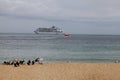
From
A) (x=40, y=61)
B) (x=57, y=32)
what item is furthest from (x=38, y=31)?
(x=40, y=61)

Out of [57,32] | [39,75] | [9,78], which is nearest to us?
[9,78]

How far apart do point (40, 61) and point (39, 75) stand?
894 centimetres

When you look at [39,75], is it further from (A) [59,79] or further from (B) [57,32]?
(B) [57,32]

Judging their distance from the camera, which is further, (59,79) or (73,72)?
(73,72)

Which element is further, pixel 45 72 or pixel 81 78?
pixel 45 72

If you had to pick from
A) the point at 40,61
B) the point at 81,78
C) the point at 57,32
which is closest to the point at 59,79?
the point at 81,78

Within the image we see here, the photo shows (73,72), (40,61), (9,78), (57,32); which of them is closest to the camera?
(9,78)

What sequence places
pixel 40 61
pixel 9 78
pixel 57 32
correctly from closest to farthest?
1. pixel 9 78
2. pixel 40 61
3. pixel 57 32

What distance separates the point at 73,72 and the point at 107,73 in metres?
2.42

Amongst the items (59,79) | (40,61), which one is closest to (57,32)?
(40,61)

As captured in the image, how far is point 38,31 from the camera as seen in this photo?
177875 mm

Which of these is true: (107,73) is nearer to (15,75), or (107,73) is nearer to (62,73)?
(62,73)

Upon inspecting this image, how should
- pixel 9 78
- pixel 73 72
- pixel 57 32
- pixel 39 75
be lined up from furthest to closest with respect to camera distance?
pixel 57 32
pixel 73 72
pixel 39 75
pixel 9 78

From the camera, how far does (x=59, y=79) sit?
18.8 meters
